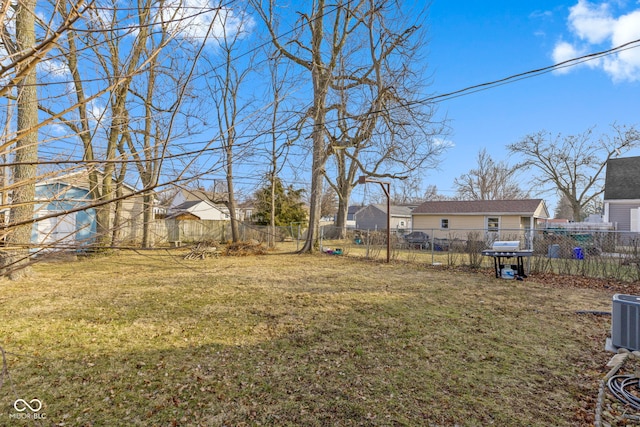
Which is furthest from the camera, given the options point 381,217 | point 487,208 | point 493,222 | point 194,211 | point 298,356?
point 381,217

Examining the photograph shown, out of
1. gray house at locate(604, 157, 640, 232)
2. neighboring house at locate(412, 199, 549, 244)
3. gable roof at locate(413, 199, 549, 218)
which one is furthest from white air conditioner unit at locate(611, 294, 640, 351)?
gable roof at locate(413, 199, 549, 218)

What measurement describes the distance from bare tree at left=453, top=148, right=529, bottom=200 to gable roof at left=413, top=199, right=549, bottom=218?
11.4 metres

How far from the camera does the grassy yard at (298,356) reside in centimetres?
251

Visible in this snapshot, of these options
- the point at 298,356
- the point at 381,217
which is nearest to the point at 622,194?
the point at 381,217

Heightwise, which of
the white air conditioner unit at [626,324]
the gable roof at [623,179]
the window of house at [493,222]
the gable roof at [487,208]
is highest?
the gable roof at [623,179]

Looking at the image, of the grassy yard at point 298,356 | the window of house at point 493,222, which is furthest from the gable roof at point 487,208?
the grassy yard at point 298,356

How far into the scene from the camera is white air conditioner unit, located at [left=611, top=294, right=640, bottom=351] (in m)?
3.57

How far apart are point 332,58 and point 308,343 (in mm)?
11844

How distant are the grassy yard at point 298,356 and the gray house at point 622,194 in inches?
545

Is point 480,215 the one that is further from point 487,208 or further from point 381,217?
point 381,217

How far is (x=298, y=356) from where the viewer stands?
3.50 m

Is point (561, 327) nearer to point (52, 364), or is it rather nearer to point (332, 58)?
point (52, 364)

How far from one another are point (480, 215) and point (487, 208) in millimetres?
627

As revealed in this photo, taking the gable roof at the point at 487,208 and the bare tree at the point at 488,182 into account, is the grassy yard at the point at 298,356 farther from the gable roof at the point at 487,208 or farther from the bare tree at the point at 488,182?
the bare tree at the point at 488,182
